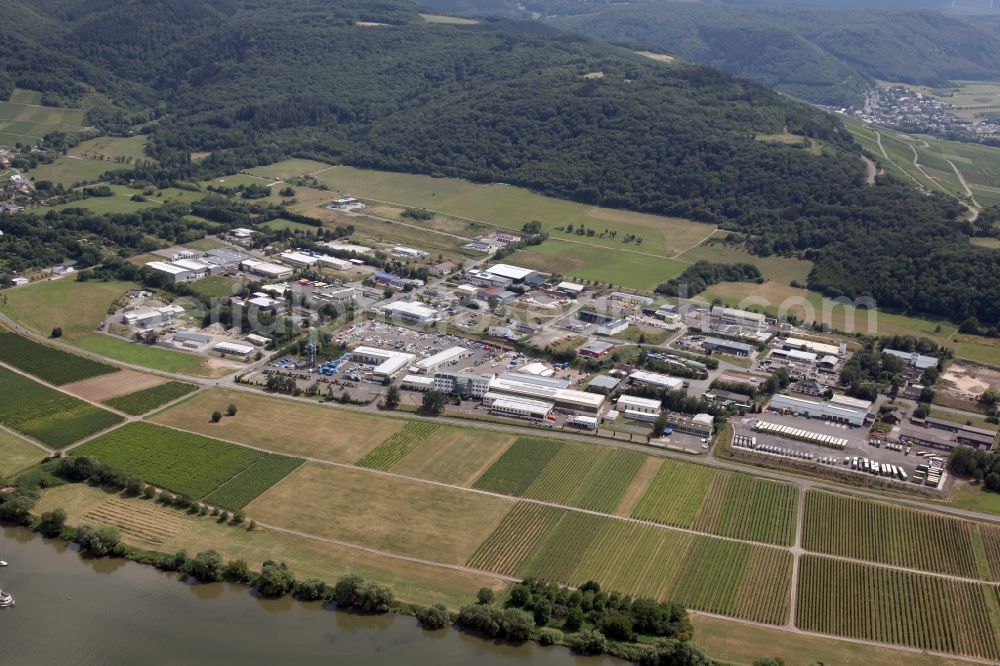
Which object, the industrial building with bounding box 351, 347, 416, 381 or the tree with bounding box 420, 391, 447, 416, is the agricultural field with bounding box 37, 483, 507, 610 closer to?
the tree with bounding box 420, 391, 447, 416

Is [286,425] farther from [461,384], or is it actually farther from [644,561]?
[644,561]

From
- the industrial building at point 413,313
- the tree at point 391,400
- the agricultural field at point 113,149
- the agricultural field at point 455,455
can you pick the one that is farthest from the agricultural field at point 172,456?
the agricultural field at point 113,149

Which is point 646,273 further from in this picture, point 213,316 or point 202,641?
point 202,641

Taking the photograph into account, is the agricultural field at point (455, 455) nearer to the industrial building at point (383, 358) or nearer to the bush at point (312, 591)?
the industrial building at point (383, 358)

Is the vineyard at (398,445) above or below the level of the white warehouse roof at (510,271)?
below

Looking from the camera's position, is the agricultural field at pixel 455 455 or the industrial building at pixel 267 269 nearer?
the agricultural field at pixel 455 455

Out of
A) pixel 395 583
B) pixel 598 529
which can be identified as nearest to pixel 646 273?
pixel 598 529

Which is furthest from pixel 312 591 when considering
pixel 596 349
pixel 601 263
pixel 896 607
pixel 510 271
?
pixel 601 263
